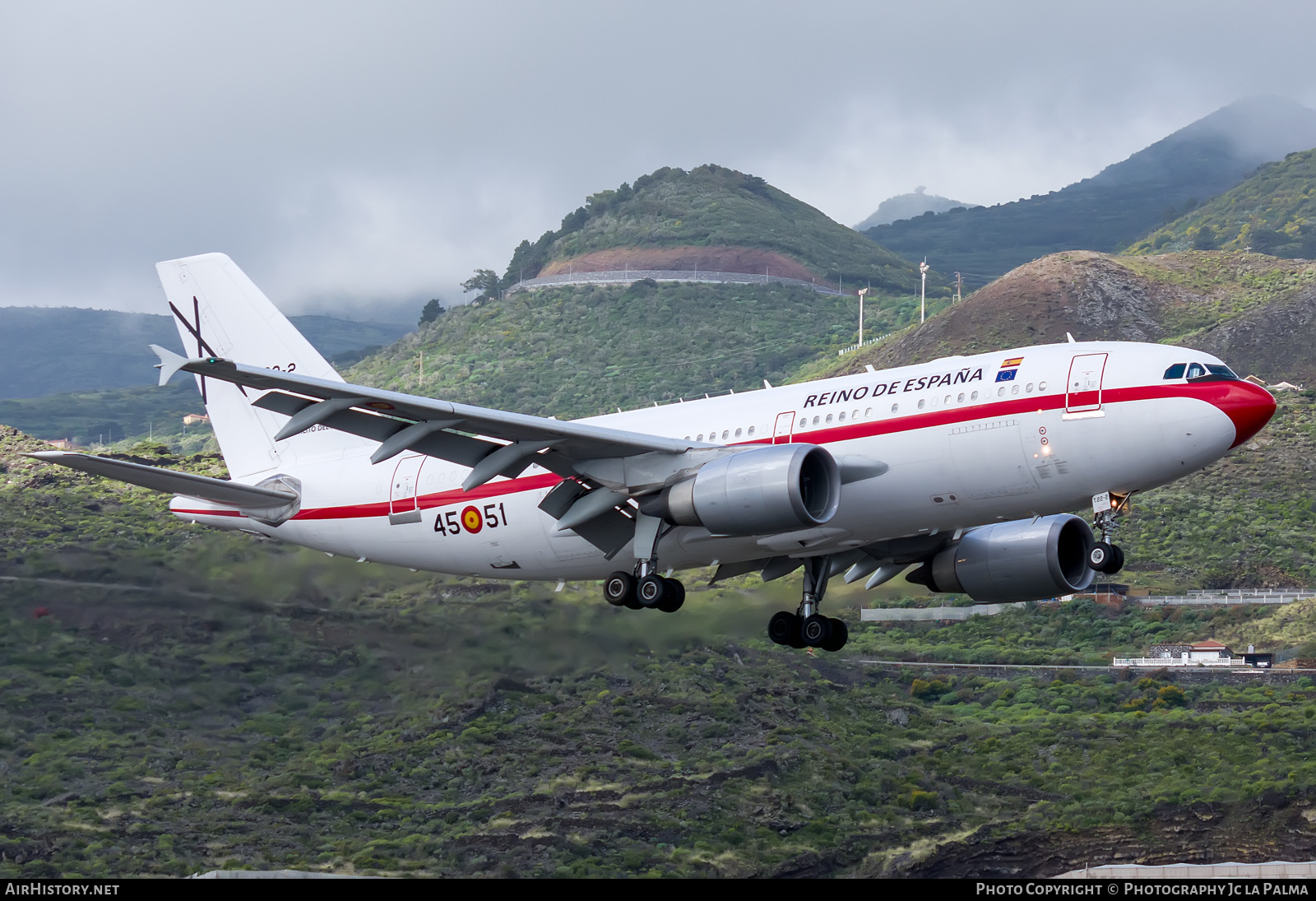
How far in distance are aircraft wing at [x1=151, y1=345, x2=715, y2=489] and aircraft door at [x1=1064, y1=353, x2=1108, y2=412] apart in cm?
816

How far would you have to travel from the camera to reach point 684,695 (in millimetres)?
79312

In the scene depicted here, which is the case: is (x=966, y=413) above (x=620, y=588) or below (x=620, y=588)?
above

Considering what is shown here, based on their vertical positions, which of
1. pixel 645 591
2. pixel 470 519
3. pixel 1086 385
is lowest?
pixel 645 591

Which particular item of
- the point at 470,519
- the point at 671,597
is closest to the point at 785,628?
the point at 671,597

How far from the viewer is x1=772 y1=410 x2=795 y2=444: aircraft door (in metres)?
33.0

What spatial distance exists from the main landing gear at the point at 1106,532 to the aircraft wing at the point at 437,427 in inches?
345

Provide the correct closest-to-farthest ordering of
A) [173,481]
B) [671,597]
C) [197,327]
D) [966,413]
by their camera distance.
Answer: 1. [966,413]
2. [671,597]
3. [173,481]
4. [197,327]

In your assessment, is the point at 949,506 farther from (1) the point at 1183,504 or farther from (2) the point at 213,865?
(1) the point at 1183,504

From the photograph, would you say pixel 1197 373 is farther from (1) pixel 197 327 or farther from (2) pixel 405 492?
(1) pixel 197 327

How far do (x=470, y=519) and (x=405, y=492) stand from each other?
235cm

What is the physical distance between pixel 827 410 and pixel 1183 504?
92.6 m

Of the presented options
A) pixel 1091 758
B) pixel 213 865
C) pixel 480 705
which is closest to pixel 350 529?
pixel 480 705

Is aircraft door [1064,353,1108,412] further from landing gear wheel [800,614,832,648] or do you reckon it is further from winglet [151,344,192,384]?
winglet [151,344,192,384]

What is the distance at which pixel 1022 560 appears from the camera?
119 feet
